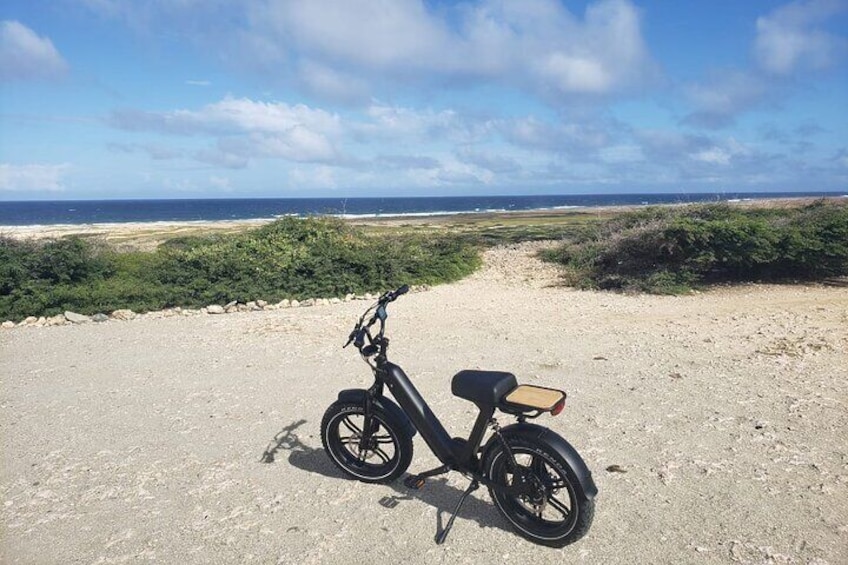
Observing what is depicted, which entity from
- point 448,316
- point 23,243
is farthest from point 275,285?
point 23,243

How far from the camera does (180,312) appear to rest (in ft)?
38.7

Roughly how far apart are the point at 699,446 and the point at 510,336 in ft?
14.0

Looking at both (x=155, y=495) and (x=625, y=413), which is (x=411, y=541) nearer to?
(x=155, y=495)

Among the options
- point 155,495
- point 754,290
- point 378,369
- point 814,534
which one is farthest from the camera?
point 754,290

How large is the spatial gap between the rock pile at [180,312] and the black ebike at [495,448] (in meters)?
8.17

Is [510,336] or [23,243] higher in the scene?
[23,243]

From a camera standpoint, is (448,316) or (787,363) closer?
(787,363)

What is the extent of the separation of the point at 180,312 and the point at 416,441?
26.9 feet

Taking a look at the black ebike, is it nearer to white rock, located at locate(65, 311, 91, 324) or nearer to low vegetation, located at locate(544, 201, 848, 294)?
white rock, located at locate(65, 311, 91, 324)

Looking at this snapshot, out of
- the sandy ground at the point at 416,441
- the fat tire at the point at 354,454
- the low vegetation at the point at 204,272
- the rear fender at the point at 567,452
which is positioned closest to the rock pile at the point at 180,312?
the low vegetation at the point at 204,272

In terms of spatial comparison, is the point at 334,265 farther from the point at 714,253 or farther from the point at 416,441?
the point at 416,441

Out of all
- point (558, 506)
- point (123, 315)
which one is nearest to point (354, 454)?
point (558, 506)

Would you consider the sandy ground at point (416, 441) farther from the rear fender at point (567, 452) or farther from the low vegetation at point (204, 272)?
the low vegetation at point (204, 272)

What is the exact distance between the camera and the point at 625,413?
18.6ft
